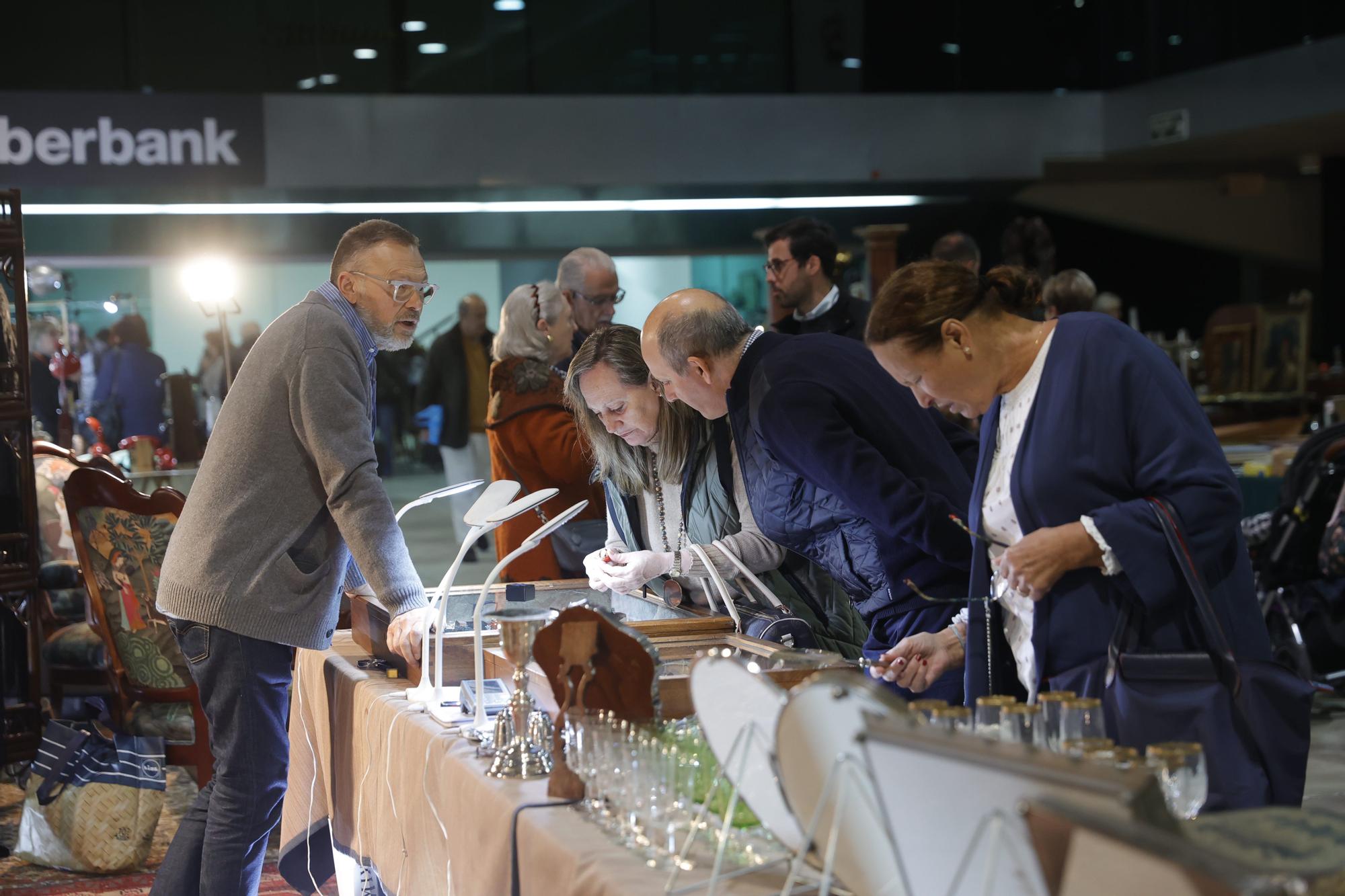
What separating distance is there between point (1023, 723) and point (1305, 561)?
3.78 meters

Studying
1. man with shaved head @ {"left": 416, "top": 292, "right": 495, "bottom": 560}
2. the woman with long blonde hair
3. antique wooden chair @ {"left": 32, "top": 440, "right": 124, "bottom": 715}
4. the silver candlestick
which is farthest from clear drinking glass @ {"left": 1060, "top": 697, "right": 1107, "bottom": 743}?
man with shaved head @ {"left": 416, "top": 292, "right": 495, "bottom": 560}

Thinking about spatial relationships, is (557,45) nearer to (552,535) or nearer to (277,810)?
(552,535)

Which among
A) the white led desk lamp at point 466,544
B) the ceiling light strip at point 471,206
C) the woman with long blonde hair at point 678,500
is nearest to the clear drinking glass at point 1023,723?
the white led desk lamp at point 466,544

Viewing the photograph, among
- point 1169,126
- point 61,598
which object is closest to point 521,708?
point 61,598

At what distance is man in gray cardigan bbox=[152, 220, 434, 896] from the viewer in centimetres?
244

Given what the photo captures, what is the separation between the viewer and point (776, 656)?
207 cm

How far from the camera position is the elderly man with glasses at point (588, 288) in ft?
13.5

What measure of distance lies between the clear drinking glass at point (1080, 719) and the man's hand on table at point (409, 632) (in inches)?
48.6

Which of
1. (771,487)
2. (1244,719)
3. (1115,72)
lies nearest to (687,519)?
(771,487)

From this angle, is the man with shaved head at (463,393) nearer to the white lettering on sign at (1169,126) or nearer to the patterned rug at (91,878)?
the patterned rug at (91,878)

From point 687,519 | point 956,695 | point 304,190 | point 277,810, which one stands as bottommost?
point 277,810

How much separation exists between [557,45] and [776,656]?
358 inches

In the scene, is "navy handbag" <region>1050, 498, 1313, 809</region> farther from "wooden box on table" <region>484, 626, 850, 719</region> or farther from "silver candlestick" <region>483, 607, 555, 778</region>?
"silver candlestick" <region>483, 607, 555, 778</region>

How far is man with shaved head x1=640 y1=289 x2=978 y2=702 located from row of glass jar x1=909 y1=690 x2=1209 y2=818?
2.61ft
